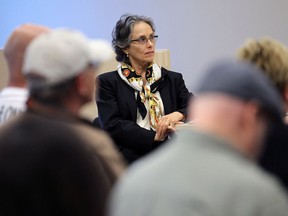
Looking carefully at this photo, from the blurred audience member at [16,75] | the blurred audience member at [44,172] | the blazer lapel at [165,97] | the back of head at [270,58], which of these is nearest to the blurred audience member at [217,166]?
the blurred audience member at [44,172]

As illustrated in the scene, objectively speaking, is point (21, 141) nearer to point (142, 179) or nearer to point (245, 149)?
point (142, 179)

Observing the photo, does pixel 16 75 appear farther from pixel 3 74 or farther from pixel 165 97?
pixel 3 74

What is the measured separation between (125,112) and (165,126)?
0.82 feet

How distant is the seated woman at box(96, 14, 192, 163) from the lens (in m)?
3.87

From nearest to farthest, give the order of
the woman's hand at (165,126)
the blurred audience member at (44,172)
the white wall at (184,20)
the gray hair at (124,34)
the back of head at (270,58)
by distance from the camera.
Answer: the blurred audience member at (44,172) < the back of head at (270,58) < the woman's hand at (165,126) < the gray hair at (124,34) < the white wall at (184,20)

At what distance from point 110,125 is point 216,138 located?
249 centimetres

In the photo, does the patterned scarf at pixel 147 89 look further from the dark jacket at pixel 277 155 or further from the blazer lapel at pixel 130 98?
the dark jacket at pixel 277 155

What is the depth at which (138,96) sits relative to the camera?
13.0ft

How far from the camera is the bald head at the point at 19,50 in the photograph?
2.38m

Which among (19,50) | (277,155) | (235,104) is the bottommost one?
(277,155)

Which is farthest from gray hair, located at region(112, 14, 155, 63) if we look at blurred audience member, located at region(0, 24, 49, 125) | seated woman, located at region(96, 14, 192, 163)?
blurred audience member, located at region(0, 24, 49, 125)

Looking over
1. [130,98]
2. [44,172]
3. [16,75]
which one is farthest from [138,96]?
[44,172]

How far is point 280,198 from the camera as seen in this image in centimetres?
140

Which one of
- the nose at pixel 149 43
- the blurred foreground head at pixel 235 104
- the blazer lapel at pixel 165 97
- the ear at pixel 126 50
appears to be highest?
the blurred foreground head at pixel 235 104
